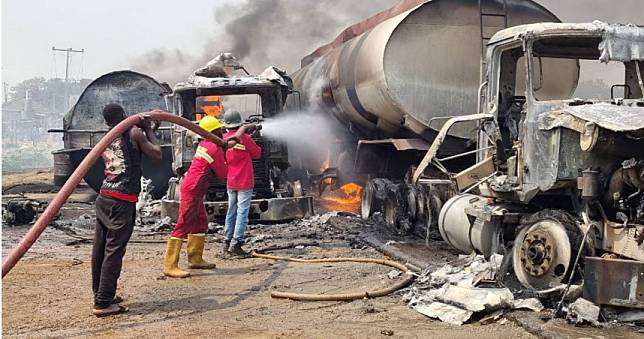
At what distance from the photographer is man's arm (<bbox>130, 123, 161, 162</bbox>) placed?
19.9 feet

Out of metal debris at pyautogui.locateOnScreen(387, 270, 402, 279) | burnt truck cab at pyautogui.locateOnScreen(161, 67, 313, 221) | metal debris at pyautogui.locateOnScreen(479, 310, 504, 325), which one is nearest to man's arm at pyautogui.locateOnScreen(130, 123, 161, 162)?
metal debris at pyautogui.locateOnScreen(387, 270, 402, 279)

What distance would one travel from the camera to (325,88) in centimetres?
1299

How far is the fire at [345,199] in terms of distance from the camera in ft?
44.4

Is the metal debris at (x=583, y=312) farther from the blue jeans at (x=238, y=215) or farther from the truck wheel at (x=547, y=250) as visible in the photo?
the blue jeans at (x=238, y=215)

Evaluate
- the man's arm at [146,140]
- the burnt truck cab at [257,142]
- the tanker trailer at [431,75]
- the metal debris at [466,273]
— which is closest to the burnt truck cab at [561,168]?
the metal debris at [466,273]

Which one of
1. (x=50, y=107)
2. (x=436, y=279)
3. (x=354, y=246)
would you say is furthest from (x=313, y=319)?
(x=50, y=107)

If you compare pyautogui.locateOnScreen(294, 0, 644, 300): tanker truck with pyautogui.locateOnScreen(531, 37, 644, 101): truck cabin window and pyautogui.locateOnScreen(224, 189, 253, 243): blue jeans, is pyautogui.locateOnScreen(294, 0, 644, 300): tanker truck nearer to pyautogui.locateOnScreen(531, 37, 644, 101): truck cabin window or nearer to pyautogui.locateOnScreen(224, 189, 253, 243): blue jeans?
pyautogui.locateOnScreen(531, 37, 644, 101): truck cabin window

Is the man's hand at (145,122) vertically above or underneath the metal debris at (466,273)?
above

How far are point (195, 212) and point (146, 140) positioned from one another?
174 centimetres

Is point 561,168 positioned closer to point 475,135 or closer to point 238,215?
point 475,135

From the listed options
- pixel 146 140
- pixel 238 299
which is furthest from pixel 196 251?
pixel 146 140

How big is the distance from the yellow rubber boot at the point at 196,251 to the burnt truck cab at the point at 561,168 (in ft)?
9.04

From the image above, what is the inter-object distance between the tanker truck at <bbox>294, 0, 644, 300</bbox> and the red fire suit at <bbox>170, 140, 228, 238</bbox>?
2.27 meters

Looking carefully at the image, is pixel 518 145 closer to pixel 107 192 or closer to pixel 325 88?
pixel 107 192
